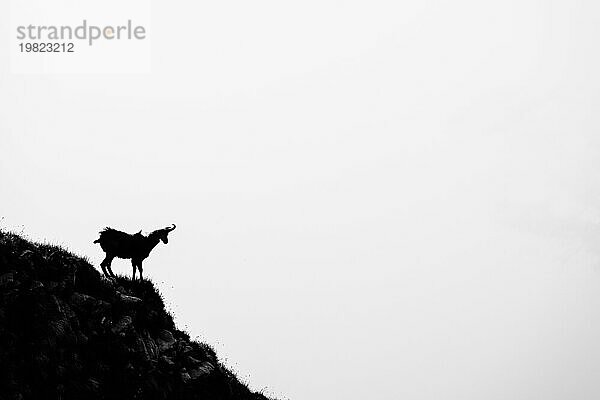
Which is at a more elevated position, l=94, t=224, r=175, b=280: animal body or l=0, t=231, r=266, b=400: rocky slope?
l=94, t=224, r=175, b=280: animal body

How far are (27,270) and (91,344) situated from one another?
245 centimetres

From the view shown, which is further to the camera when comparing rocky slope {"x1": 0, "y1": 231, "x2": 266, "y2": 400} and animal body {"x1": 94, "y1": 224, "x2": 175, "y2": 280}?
animal body {"x1": 94, "y1": 224, "x2": 175, "y2": 280}

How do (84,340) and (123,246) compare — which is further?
(123,246)

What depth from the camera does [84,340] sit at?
40.2 ft

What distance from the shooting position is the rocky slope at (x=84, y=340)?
35.5 ft

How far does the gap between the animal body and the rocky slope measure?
852mm

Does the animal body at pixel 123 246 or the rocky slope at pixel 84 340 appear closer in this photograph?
the rocky slope at pixel 84 340

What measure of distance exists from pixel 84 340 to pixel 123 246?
5.21 metres

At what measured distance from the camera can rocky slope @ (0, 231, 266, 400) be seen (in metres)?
10.8

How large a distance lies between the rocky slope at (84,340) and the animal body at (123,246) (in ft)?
2.79

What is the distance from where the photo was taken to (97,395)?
1141 centimetres

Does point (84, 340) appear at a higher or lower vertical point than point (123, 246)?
lower

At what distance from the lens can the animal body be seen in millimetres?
16703

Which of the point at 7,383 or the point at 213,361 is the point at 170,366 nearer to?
the point at 213,361
